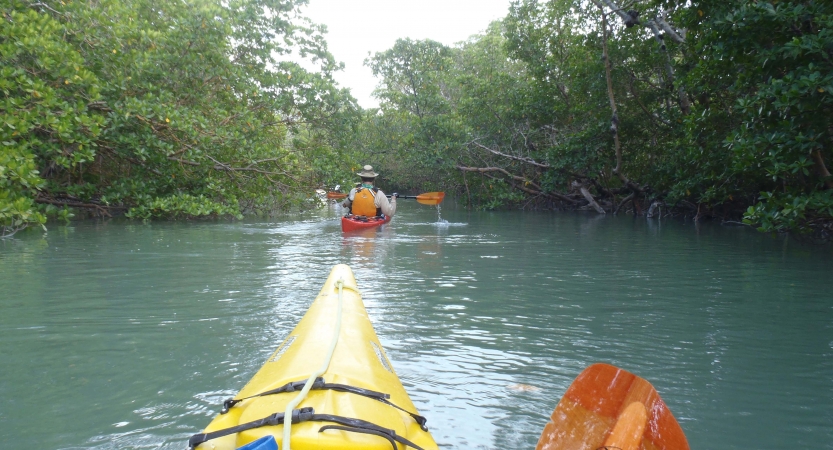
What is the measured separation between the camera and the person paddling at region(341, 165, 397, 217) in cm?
1261

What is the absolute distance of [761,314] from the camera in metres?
5.27

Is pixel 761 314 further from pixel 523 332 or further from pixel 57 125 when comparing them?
pixel 57 125

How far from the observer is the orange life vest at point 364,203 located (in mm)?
12570

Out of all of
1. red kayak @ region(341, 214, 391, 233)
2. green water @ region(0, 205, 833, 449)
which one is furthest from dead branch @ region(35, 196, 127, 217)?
red kayak @ region(341, 214, 391, 233)

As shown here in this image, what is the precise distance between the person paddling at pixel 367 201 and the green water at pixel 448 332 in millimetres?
3298

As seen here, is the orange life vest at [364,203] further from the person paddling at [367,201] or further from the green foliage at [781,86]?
the green foliage at [781,86]

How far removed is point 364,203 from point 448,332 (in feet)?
27.0

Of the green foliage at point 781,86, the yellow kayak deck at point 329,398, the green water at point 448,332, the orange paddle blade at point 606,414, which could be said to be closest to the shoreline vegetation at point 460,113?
the green foliage at point 781,86

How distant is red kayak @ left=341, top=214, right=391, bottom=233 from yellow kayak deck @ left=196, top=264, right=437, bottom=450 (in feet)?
30.1

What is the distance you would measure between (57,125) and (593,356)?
8.74m

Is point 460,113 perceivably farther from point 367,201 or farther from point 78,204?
point 78,204

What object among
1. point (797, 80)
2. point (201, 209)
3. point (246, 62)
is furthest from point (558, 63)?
point (797, 80)

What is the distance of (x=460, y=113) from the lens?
68.8 feet

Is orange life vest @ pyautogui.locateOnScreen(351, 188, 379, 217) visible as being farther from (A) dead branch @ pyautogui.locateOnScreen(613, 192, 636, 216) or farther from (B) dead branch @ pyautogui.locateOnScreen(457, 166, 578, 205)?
(A) dead branch @ pyautogui.locateOnScreen(613, 192, 636, 216)
